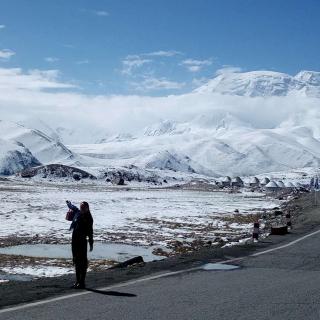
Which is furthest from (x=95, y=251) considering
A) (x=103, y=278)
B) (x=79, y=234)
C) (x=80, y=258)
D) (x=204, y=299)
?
(x=204, y=299)

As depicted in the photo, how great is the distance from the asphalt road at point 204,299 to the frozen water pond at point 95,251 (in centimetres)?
983

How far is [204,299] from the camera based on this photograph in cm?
1050

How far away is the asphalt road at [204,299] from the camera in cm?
914

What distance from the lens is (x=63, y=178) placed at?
184500 millimetres

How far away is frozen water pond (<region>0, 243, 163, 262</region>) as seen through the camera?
77.0ft

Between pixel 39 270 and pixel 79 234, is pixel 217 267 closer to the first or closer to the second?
pixel 79 234

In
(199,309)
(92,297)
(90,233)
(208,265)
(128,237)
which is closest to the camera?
(199,309)

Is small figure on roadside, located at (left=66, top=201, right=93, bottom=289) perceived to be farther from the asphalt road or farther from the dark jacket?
the asphalt road

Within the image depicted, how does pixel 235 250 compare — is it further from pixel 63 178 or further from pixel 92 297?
pixel 63 178

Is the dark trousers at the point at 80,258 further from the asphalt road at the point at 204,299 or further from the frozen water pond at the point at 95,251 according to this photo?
the frozen water pond at the point at 95,251

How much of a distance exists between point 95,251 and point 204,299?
50.7 ft

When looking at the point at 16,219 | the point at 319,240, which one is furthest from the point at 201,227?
the point at 319,240

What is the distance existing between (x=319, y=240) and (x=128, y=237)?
475 inches

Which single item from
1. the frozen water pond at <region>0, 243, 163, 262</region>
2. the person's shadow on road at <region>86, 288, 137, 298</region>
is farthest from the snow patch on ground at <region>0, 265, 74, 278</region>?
the person's shadow on road at <region>86, 288, 137, 298</region>
